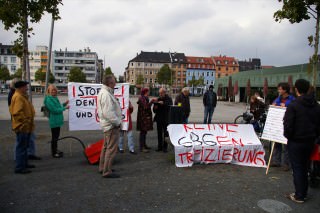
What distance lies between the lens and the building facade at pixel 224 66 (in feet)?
389

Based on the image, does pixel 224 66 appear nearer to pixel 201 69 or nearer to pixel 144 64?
pixel 201 69

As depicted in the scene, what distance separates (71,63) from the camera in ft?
393

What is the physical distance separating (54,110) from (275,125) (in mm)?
5228

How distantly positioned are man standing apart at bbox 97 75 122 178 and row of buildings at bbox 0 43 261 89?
106521 mm

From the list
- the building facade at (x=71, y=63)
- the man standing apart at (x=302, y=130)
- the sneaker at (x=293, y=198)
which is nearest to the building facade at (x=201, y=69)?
the building facade at (x=71, y=63)

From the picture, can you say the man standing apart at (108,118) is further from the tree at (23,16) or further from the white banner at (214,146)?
the tree at (23,16)

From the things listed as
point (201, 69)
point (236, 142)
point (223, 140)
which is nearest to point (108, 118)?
point (223, 140)

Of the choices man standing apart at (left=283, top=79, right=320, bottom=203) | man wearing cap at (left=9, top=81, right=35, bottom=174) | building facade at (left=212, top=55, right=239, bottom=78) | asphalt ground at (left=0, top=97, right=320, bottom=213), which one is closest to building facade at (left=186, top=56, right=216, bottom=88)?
building facade at (left=212, top=55, right=239, bottom=78)

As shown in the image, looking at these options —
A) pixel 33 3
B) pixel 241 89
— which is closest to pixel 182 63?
pixel 241 89

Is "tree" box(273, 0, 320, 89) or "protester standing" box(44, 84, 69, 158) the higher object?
"tree" box(273, 0, 320, 89)

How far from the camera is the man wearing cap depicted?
5480mm

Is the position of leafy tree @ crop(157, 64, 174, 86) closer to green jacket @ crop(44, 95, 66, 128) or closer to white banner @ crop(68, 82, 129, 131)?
white banner @ crop(68, 82, 129, 131)

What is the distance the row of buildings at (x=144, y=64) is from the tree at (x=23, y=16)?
10264cm

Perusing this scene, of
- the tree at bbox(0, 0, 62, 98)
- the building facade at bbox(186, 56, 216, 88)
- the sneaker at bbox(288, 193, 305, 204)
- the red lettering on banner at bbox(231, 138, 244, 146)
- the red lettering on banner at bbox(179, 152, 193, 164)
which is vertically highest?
the building facade at bbox(186, 56, 216, 88)
